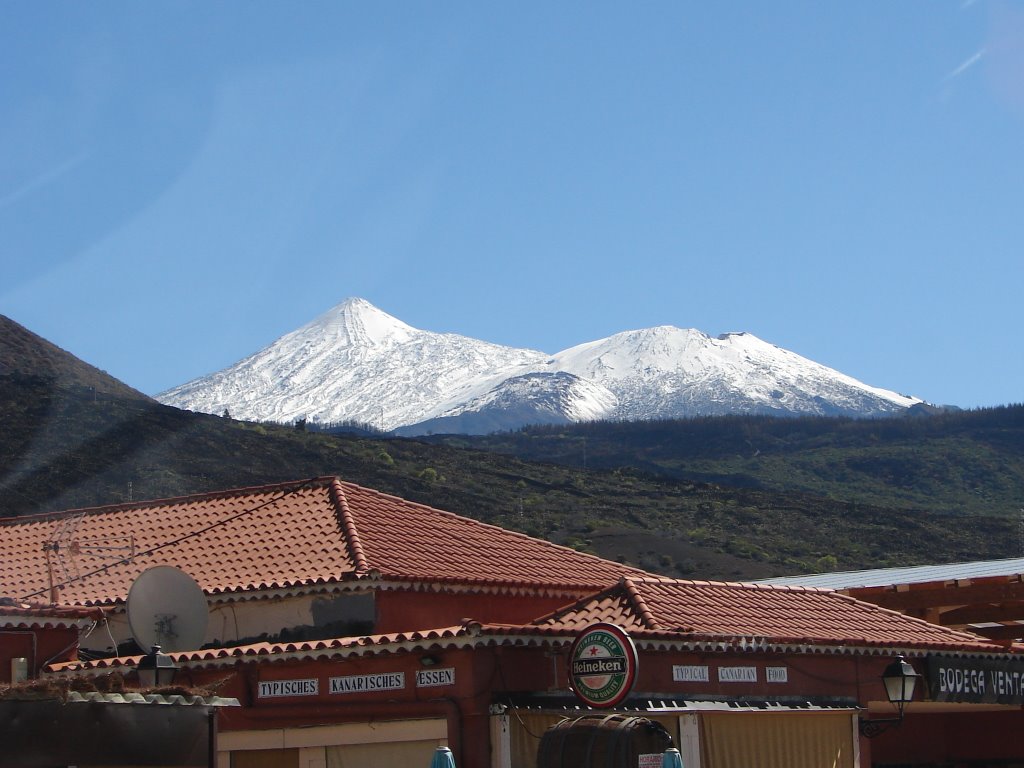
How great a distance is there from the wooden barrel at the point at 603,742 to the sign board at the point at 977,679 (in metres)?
4.99

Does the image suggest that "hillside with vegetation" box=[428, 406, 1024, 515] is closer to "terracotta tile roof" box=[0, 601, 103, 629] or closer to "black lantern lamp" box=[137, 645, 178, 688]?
"terracotta tile roof" box=[0, 601, 103, 629]

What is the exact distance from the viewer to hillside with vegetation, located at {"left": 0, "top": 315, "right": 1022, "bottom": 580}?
51.0 meters

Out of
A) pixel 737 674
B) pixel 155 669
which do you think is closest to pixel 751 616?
pixel 737 674

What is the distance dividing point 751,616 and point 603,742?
14.1 feet

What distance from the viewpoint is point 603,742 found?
1246 centimetres

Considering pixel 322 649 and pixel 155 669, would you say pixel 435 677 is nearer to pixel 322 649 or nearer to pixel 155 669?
pixel 322 649

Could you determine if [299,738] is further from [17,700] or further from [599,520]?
[599,520]

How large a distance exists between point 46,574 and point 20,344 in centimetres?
5708

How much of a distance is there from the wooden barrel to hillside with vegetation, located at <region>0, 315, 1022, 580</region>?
1163 inches

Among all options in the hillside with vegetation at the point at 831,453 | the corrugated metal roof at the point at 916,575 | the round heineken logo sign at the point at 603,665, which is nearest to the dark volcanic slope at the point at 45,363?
the hillside with vegetation at the point at 831,453

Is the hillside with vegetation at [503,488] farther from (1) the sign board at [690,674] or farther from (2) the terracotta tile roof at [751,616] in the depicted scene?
(1) the sign board at [690,674]

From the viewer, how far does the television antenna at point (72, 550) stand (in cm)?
1973

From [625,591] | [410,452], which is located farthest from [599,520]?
[625,591]

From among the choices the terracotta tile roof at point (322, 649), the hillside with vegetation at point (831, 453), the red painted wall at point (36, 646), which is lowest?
the terracotta tile roof at point (322, 649)
